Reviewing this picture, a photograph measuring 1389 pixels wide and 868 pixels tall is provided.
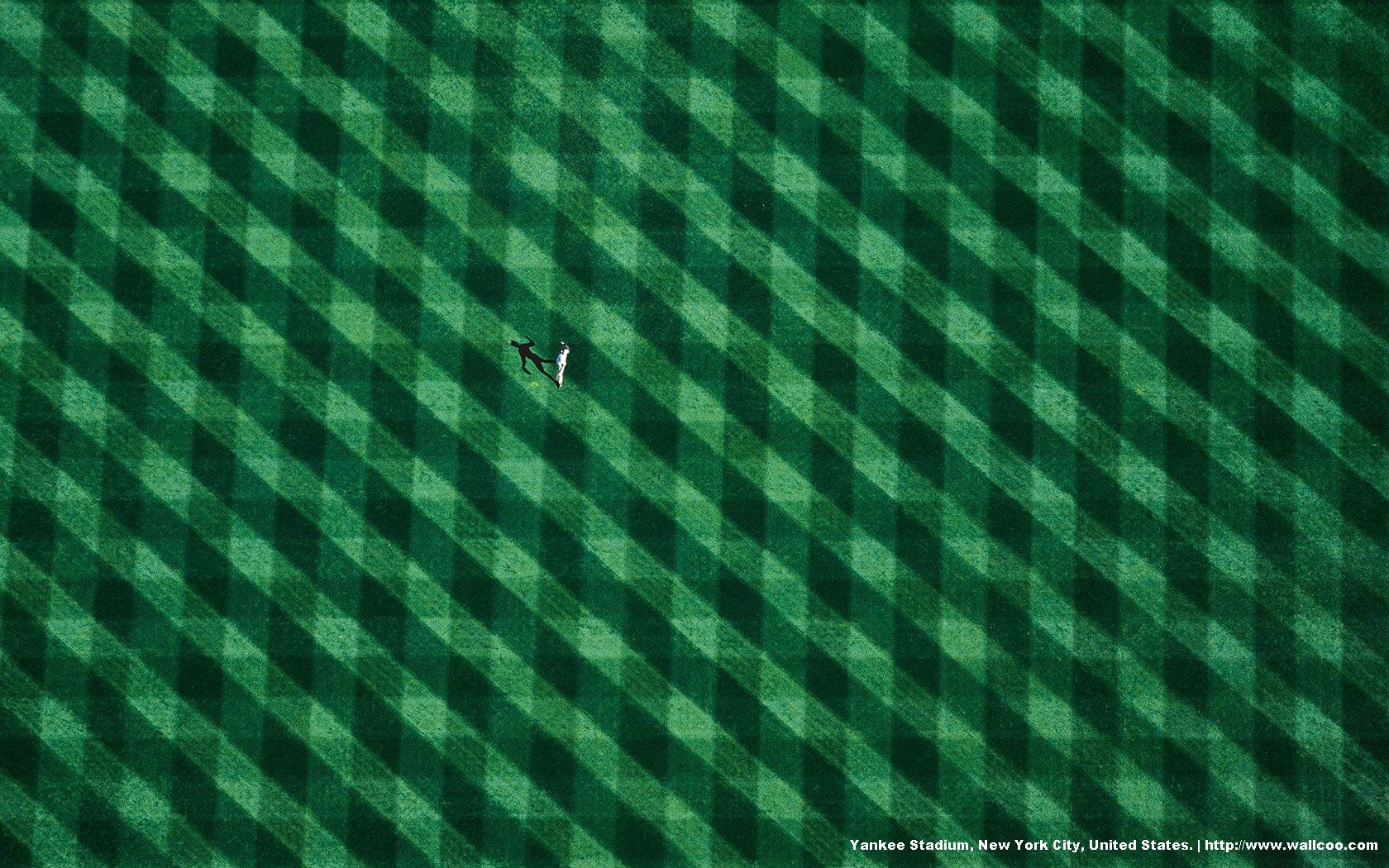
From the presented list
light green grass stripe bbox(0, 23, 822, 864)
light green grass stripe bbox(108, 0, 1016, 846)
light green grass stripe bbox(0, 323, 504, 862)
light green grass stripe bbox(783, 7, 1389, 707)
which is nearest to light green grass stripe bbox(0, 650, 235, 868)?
light green grass stripe bbox(0, 323, 504, 862)

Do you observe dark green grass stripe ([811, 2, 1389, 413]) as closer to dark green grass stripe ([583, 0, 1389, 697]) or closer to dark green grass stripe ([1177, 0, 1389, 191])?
dark green grass stripe ([1177, 0, 1389, 191])

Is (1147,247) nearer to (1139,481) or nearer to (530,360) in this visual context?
(1139,481)

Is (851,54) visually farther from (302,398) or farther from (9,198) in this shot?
(9,198)

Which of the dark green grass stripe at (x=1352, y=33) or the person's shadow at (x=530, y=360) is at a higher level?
the dark green grass stripe at (x=1352, y=33)

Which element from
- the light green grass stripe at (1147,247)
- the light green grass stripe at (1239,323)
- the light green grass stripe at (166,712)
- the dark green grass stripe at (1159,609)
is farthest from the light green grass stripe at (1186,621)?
the light green grass stripe at (166,712)

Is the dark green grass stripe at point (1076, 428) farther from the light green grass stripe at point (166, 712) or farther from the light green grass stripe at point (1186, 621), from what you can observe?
the light green grass stripe at point (166, 712)

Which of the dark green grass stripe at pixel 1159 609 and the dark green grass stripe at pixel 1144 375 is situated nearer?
the dark green grass stripe at pixel 1159 609

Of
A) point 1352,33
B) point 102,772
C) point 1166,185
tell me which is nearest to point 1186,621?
point 1166,185
